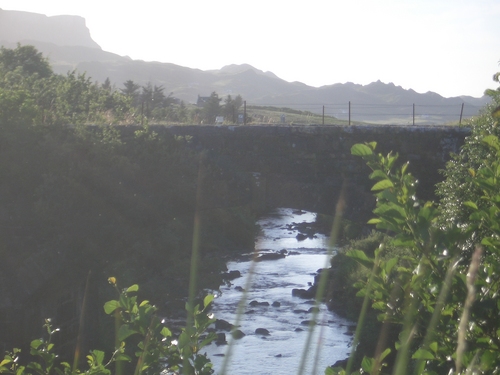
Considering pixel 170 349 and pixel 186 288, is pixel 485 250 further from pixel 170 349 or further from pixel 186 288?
pixel 186 288

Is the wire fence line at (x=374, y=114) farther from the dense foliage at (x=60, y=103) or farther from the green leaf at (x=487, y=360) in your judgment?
the green leaf at (x=487, y=360)

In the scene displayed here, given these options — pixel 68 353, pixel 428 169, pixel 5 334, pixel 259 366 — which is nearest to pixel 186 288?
pixel 259 366

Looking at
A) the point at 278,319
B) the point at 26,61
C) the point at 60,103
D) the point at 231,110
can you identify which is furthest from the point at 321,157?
the point at 26,61

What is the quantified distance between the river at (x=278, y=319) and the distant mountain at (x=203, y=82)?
5387cm

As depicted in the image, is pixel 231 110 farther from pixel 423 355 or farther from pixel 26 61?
pixel 423 355

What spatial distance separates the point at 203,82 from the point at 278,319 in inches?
4745

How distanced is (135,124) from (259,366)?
5641 mm

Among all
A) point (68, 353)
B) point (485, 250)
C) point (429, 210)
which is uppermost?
point (429, 210)

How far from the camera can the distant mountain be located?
8851cm

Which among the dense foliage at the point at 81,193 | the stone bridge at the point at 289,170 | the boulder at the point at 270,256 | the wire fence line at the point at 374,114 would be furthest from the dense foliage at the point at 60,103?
the boulder at the point at 270,256

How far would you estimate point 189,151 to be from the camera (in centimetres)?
1184

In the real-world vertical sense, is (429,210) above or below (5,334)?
above

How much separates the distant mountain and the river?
2121 inches

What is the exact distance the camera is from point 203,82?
132 meters
